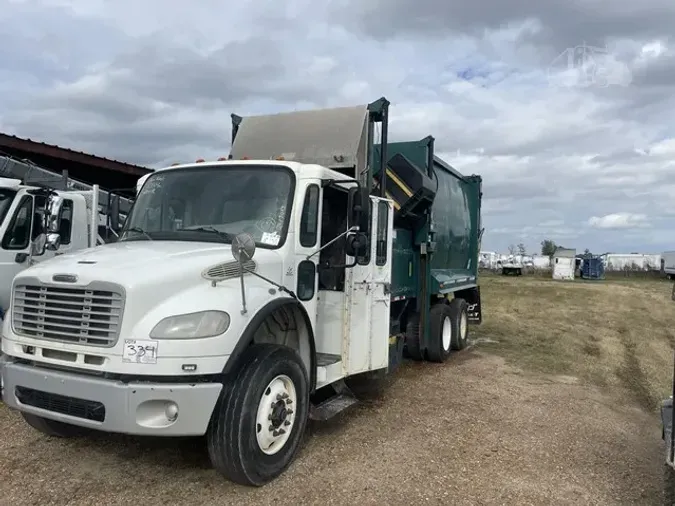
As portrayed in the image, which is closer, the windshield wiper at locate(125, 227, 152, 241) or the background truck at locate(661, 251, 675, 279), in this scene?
the windshield wiper at locate(125, 227, 152, 241)

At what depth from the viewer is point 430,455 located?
5098mm

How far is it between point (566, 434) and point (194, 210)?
4.30 meters

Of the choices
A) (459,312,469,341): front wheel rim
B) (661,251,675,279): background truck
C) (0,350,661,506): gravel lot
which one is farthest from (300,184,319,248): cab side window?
(661,251,675,279): background truck

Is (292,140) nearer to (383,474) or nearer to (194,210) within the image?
(194,210)

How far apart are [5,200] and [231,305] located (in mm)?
4656

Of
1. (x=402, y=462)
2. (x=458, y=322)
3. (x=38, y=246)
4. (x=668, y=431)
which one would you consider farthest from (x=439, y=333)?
(x=38, y=246)

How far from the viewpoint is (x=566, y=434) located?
5.83m

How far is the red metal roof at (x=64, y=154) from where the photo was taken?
42.3 ft

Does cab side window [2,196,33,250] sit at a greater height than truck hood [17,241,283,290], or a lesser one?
greater

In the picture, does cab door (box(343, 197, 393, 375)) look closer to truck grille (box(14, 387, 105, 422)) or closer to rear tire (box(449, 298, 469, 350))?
truck grille (box(14, 387, 105, 422))

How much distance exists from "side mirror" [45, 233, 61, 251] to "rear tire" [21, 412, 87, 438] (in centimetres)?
258

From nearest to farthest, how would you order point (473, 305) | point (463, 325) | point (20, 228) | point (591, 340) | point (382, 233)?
point (382, 233), point (20, 228), point (463, 325), point (473, 305), point (591, 340)

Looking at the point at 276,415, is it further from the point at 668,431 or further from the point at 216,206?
the point at 668,431

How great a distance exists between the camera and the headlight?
150 inches
